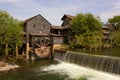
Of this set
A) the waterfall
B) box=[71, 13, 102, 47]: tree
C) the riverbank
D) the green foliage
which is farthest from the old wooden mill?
the green foliage

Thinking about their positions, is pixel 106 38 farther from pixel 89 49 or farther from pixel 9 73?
pixel 9 73

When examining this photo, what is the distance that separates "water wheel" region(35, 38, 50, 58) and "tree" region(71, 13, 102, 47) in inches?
263

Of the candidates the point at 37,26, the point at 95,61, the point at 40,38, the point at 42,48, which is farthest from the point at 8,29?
the point at 95,61

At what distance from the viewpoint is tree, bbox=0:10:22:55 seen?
104ft

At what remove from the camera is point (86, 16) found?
→ 147 feet

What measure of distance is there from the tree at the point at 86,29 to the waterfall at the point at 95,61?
29.7 feet

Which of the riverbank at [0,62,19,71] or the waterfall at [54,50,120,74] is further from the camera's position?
the riverbank at [0,62,19,71]

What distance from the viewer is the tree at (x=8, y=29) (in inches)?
1245

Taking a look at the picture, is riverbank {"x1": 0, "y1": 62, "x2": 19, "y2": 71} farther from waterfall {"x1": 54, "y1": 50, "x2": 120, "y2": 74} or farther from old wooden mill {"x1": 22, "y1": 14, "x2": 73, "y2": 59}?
waterfall {"x1": 54, "y1": 50, "x2": 120, "y2": 74}

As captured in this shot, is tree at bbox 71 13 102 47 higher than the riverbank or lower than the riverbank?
higher

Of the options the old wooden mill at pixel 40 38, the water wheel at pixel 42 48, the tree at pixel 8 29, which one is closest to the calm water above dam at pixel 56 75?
the tree at pixel 8 29

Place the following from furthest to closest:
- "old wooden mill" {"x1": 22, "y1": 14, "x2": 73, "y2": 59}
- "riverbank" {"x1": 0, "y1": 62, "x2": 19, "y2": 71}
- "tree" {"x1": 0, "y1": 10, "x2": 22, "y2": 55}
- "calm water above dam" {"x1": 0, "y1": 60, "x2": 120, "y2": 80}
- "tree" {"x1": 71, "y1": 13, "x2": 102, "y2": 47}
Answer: "tree" {"x1": 71, "y1": 13, "x2": 102, "y2": 47} → "old wooden mill" {"x1": 22, "y1": 14, "x2": 73, "y2": 59} → "tree" {"x1": 0, "y1": 10, "x2": 22, "y2": 55} → "riverbank" {"x1": 0, "y1": 62, "x2": 19, "y2": 71} → "calm water above dam" {"x1": 0, "y1": 60, "x2": 120, "y2": 80}

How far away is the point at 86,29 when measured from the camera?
142ft

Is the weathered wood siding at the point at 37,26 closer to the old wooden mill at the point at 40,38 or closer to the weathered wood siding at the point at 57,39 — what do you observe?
the old wooden mill at the point at 40,38
